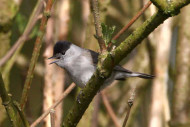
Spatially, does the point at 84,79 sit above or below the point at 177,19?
below

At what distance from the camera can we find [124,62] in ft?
13.8

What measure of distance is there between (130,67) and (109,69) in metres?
2.51

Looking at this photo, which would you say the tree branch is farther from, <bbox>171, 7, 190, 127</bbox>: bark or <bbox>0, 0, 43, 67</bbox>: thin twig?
<bbox>171, 7, 190, 127</bbox>: bark

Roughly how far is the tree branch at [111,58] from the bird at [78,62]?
106 centimetres

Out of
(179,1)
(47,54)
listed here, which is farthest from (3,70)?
(179,1)

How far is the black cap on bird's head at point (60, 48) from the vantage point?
2.71 metres

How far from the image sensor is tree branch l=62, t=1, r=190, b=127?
122cm

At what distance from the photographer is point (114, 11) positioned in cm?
391

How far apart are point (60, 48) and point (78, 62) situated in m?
0.18

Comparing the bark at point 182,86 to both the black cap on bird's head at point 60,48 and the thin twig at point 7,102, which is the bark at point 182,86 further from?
the thin twig at point 7,102

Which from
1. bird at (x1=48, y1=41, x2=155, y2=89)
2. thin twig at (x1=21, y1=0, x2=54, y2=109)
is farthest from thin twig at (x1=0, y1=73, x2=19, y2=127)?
bird at (x1=48, y1=41, x2=155, y2=89)

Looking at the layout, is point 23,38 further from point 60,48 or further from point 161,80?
point 161,80

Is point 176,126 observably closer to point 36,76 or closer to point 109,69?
point 36,76

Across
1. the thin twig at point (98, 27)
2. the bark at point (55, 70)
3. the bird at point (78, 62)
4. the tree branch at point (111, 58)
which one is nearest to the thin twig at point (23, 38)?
the bird at point (78, 62)
